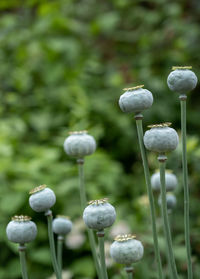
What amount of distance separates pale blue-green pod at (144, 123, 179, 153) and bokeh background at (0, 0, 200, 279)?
0.80 m

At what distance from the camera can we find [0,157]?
7.25 ft

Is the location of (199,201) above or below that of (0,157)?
below

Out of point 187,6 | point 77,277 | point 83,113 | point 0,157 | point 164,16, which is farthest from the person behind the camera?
point 187,6

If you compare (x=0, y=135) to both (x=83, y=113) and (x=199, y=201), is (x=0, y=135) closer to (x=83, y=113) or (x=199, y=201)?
(x=83, y=113)

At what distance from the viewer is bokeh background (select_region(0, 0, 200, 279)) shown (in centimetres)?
201

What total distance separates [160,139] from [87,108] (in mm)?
1858

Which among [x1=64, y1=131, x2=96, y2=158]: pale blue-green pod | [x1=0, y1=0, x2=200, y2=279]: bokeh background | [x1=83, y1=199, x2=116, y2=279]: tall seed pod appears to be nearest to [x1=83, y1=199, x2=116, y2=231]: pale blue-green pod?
[x1=83, y1=199, x2=116, y2=279]: tall seed pod

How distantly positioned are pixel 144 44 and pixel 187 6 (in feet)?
2.88

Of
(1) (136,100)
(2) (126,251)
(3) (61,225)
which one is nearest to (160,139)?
(1) (136,100)

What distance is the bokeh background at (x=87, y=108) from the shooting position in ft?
6.61

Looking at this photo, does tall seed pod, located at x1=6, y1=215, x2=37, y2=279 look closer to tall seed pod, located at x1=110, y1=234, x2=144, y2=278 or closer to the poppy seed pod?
tall seed pod, located at x1=110, y1=234, x2=144, y2=278

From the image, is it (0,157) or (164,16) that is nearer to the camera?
(0,157)

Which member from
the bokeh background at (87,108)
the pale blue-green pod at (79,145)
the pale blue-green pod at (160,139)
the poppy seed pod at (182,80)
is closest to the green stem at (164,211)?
the pale blue-green pod at (160,139)

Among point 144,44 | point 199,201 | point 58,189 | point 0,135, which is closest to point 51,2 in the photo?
point 144,44
